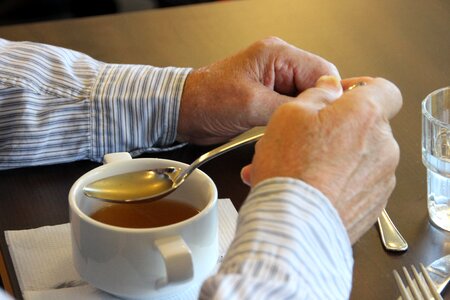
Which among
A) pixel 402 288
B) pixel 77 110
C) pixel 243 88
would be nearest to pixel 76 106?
pixel 77 110

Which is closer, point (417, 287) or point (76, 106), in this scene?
point (417, 287)

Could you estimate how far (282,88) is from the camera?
0.91 meters

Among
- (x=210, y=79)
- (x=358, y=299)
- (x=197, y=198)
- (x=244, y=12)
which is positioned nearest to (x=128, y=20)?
(x=244, y=12)

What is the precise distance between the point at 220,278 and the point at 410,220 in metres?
0.30

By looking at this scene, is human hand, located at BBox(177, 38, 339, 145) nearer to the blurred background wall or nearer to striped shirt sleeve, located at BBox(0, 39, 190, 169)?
striped shirt sleeve, located at BBox(0, 39, 190, 169)

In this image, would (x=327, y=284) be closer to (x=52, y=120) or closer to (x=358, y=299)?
(x=358, y=299)

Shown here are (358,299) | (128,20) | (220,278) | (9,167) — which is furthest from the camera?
(128,20)

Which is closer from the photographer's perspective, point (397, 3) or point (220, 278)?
point (220, 278)

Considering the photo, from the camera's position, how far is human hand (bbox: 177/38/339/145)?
2.87 ft

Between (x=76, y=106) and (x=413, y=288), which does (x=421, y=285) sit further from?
(x=76, y=106)

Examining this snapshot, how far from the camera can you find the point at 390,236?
29.1 inches

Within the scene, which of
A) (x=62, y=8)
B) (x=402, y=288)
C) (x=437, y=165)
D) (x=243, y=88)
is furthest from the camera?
(x=62, y=8)

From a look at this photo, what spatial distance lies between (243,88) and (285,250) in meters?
0.36

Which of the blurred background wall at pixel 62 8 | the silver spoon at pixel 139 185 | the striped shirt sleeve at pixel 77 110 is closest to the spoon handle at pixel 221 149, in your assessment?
the silver spoon at pixel 139 185
